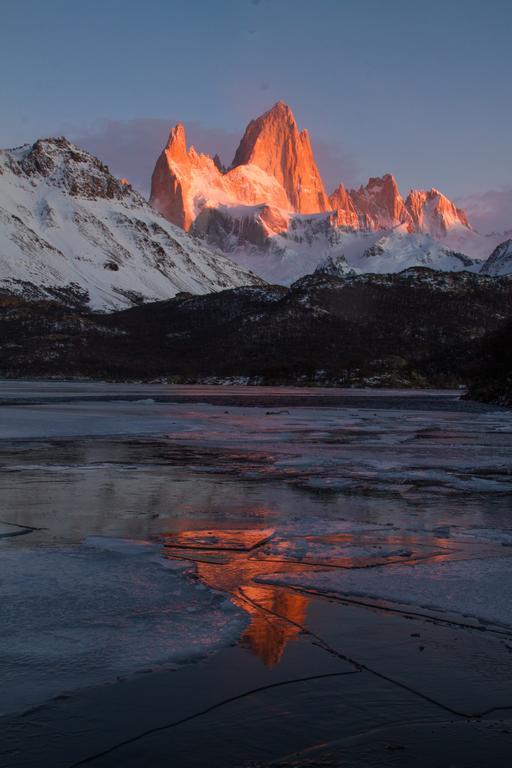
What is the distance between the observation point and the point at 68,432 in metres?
38.7

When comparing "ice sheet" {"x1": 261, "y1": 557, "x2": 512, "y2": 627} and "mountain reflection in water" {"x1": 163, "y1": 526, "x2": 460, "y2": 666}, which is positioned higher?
"ice sheet" {"x1": 261, "y1": 557, "x2": 512, "y2": 627}

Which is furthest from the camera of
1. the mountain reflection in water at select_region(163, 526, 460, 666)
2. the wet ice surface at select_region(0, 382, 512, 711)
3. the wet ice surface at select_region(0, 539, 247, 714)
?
the mountain reflection in water at select_region(163, 526, 460, 666)

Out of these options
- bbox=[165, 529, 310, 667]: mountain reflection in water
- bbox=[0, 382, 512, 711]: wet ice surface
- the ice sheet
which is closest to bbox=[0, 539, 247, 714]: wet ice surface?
bbox=[0, 382, 512, 711]: wet ice surface

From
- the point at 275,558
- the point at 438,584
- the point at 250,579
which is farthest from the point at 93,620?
the point at 438,584

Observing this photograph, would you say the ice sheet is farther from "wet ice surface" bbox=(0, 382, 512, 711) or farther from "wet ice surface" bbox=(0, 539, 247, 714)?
"wet ice surface" bbox=(0, 539, 247, 714)

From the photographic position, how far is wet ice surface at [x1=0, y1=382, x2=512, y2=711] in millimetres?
8156

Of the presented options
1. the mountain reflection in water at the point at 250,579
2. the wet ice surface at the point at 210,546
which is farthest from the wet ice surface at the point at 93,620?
the mountain reflection in water at the point at 250,579

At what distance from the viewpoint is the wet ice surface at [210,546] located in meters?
8.16

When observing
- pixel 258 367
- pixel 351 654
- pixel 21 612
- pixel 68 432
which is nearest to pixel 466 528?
pixel 351 654

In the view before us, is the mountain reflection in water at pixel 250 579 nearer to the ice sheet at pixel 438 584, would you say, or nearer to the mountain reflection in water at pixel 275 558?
the mountain reflection in water at pixel 275 558

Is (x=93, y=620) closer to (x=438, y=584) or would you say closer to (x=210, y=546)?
(x=210, y=546)

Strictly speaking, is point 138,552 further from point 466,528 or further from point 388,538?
point 466,528

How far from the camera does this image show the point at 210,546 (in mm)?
12797

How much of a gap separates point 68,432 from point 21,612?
30471mm
